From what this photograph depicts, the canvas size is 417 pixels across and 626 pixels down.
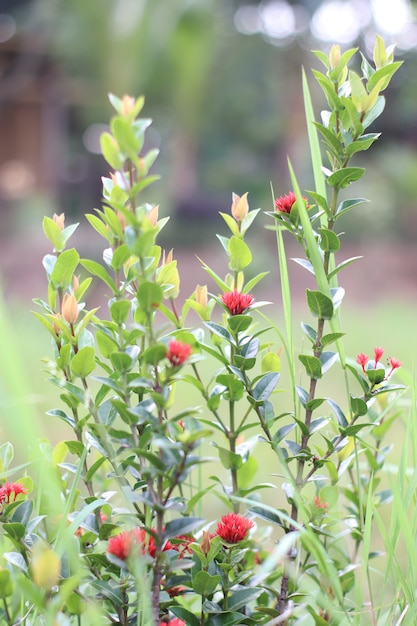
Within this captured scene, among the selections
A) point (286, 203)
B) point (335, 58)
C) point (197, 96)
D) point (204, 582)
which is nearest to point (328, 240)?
point (286, 203)

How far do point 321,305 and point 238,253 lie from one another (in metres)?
0.07

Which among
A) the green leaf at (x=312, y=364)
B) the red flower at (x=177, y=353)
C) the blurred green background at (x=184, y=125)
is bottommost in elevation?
the green leaf at (x=312, y=364)

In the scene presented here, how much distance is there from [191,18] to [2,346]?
9.35m

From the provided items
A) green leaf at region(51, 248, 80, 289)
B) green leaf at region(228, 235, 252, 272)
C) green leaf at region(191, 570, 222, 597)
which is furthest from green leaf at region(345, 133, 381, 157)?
green leaf at region(191, 570, 222, 597)

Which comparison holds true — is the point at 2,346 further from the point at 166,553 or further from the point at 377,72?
the point at 377,72

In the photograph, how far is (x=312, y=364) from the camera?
53 cm

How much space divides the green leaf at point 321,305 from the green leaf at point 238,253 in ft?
0.18

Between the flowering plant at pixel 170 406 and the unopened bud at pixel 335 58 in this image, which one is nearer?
the flowering plant at pixel 170 406

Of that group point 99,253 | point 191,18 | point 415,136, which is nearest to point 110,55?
point 191,18

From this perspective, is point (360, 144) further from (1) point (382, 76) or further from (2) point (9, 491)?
(2) point (9, 491)

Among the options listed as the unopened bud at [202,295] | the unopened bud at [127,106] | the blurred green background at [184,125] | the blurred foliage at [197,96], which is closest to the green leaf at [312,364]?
the unopened bud at [202,295]

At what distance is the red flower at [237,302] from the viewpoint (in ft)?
1.73

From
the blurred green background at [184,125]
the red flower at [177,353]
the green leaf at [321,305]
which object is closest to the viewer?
the red flower at [177,353]

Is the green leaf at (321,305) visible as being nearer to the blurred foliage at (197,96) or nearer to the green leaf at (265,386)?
the green leaf at (265,386)
